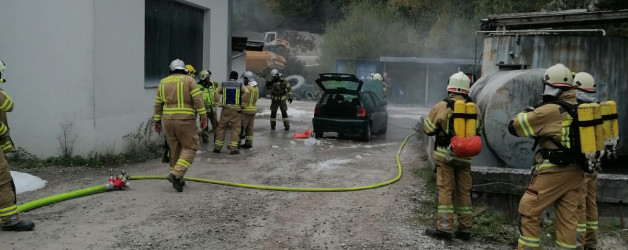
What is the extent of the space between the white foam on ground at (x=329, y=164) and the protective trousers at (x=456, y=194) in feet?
12.5

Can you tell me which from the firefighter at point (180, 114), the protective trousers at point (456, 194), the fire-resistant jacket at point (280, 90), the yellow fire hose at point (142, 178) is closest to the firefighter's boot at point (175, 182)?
the firefighter at point (180, 114)

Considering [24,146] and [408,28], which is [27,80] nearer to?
[24,146]

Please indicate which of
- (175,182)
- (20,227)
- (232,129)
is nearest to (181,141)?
(175,182)

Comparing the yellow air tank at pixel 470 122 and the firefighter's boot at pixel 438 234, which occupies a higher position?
the yellow air tank at pixel 470 122

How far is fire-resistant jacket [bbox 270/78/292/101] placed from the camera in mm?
14555

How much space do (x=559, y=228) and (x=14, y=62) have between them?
8.36m

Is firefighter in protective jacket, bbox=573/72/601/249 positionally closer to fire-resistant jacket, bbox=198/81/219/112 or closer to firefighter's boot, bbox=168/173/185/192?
Answer: firefighter's boot, bbox=168/173/185/192

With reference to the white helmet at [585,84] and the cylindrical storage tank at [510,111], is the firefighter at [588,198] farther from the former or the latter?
the cylindrical storage tank at [510,111]

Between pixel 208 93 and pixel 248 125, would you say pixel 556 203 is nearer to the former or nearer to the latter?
pixel 248 125

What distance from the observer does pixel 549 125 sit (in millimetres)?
4766

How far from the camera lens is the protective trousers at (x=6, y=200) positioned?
527cm

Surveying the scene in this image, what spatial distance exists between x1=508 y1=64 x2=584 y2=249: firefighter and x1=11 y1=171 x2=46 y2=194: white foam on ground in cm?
617

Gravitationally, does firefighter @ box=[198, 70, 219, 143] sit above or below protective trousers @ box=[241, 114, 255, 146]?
above

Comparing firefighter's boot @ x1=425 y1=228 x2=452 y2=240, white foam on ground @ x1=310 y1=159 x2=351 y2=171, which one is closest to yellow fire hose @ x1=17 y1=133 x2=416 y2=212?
white foam on ground @ x1=310 y1=159 x2=351 y2=171
